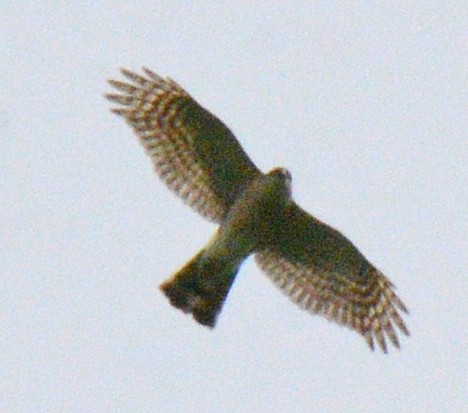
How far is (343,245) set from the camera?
51.6 feet

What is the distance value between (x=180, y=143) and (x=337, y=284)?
78.3 inches

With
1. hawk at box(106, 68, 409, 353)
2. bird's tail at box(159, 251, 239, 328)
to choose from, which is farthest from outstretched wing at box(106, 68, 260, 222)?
bird's tail at box(159, 251, 239, 328)

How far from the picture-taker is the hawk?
15102 millimetres

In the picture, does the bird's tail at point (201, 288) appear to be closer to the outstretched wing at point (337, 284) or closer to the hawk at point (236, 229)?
the hawk at point (236, 229)

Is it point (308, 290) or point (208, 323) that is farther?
point (308, 290)

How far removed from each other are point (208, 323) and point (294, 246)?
1.27 meters

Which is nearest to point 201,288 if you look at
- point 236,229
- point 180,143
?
point 236,229

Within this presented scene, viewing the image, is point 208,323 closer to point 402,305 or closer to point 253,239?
point 253,239

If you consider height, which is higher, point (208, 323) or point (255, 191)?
point (255, 191)

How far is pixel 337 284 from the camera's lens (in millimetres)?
16109

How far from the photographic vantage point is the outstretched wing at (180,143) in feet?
50.7

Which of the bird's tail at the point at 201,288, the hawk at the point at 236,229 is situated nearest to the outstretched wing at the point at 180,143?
the hawk at the point at 236,229

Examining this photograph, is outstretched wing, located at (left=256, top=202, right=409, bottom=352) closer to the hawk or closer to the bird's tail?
the hawk

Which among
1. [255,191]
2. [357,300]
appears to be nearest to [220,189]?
[255,191]
